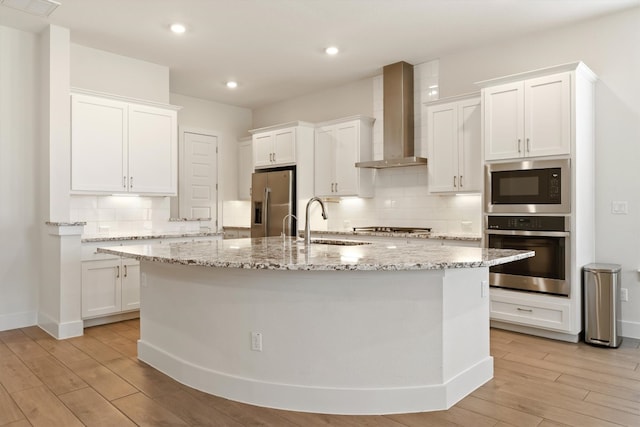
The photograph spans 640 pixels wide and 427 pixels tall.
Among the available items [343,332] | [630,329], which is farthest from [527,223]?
[343,332]

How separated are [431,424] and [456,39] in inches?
148

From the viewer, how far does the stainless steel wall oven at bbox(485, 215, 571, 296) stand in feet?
12.3

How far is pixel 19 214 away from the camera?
4.32 meters

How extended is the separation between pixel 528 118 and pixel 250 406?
10.7ft

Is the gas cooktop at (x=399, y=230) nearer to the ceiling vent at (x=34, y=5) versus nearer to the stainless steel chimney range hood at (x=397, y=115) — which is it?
the stainless steel chimney range hood at (x=397, y=115)

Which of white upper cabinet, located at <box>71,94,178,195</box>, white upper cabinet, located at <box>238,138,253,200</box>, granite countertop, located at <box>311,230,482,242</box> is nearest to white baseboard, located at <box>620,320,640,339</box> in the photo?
granite countertop, located at <box>311,230,482,242</box>

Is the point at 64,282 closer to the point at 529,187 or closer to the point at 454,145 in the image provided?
the point at 454,145

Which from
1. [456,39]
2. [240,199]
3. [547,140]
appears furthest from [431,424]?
[240,199]

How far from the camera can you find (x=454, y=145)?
4688 millimetres

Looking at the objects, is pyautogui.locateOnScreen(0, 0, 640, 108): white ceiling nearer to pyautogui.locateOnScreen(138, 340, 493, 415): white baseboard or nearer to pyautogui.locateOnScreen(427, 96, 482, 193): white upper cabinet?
pyautogui.locateOnScreen(427, 96, 482, 193): white upper cabinet

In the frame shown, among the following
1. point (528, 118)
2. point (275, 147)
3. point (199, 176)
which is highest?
point (275, 147)

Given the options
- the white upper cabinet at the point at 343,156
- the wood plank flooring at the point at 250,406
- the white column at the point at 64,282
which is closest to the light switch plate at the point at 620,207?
the wood plank flooring at the point at 250,406

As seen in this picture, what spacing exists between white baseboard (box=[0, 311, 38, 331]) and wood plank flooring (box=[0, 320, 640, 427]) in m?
0.59

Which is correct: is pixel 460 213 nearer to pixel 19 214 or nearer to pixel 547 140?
pixel 547 140
